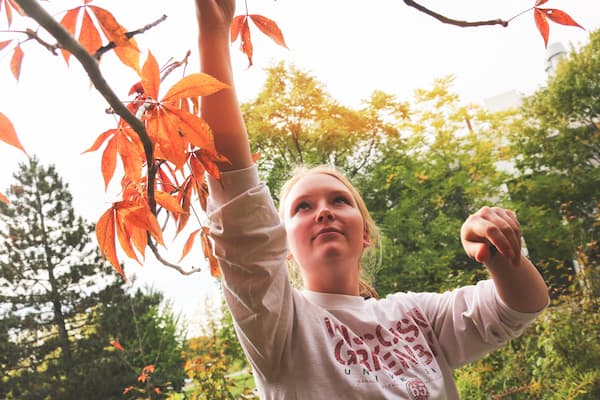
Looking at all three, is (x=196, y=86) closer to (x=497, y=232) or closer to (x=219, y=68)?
(x=219, y=68)

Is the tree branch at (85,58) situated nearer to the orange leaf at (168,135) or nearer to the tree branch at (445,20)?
the orange leaf at (168,135)

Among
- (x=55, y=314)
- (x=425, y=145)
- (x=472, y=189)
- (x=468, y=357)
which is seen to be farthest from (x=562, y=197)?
(x=55, y=314)

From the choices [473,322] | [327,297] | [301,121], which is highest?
[301,121]

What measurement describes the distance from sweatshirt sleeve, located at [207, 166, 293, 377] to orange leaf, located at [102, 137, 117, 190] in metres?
0.10

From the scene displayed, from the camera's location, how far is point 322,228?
2.20 feet

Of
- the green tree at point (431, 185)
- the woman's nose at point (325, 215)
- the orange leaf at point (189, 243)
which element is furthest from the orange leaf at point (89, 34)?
the green tree at point (431, 185)

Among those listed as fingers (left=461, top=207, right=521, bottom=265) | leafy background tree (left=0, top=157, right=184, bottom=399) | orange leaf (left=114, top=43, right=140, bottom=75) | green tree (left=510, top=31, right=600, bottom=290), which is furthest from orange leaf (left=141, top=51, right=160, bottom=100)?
green tree (left=510, top=31, right=600, bottom=290)

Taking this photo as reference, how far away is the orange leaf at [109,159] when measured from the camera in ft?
1.11

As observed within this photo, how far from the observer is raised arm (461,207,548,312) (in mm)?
467

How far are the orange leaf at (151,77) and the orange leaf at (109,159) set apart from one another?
0.06 metres

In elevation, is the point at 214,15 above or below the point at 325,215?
above

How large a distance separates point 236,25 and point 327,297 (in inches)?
17.5

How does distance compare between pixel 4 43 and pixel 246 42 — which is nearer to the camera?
pixel 4 43

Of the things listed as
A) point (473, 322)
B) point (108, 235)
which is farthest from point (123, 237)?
point (473, 322)
